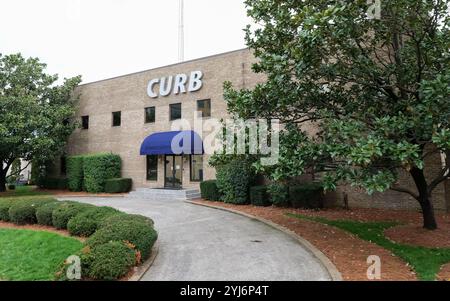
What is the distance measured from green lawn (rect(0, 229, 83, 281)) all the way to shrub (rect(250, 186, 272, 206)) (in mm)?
8654

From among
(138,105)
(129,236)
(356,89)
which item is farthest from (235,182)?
(138,105)

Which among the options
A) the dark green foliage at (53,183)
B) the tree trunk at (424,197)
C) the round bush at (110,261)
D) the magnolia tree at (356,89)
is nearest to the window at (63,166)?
the dark green foliage at (53,183)

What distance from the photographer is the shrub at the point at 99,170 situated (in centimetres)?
2311

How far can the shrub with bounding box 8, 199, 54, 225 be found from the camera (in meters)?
12.2

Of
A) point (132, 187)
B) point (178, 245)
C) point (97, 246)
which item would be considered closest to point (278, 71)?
point (178, 245)

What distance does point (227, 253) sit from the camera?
26.8ft

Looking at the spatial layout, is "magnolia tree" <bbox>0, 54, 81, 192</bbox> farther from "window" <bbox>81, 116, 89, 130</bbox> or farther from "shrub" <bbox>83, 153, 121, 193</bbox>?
"shrub" <bbox>83, 153, 121, 193</bbox>

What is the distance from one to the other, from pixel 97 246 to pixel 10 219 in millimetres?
8241

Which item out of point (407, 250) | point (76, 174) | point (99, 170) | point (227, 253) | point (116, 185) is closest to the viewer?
point (407, 250)

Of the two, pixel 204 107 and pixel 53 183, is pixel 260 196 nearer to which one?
pixel 204 107

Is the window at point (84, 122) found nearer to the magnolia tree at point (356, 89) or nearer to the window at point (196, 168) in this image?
the window at point (196, 168)

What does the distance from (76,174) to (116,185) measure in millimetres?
4247

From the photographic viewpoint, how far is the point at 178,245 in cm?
904
